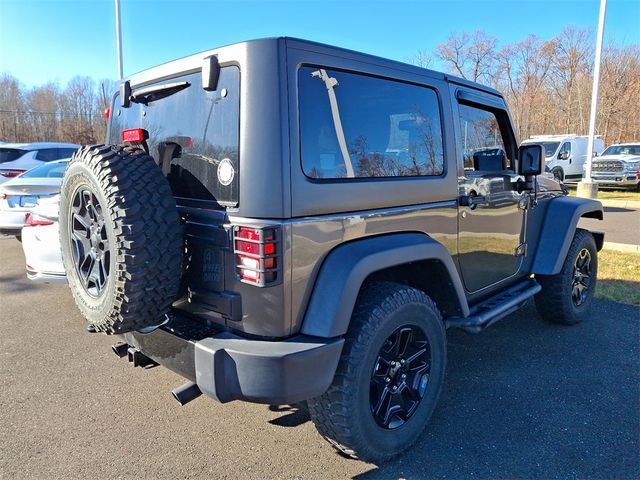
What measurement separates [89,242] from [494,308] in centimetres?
264

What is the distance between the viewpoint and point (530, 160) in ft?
11.8

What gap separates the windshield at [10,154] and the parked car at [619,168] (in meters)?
18.9

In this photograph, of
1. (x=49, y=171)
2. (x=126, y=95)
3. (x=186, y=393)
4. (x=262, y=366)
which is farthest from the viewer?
(x=49, y=171)

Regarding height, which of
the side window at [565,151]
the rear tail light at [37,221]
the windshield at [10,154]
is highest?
the side window at [565,151]

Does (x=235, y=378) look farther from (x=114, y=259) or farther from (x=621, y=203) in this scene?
(x=621, y=203)

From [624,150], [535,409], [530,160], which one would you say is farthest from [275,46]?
[624,150]

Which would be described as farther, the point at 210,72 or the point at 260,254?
the point at 210,72

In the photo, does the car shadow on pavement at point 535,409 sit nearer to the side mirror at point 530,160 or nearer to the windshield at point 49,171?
the side mirror at point 530,160

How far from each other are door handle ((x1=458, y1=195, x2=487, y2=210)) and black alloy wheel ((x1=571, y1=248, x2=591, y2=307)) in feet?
5.71

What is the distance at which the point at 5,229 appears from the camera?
6.61 metres

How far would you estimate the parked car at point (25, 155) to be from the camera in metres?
9.82

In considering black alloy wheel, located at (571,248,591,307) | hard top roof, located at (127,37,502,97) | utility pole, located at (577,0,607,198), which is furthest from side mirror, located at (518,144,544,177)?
utility pole, located at (577,0,607,198)

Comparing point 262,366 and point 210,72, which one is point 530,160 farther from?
point 262,366

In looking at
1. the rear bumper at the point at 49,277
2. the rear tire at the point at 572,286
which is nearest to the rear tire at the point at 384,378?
the rear tire at the point at 572,286
